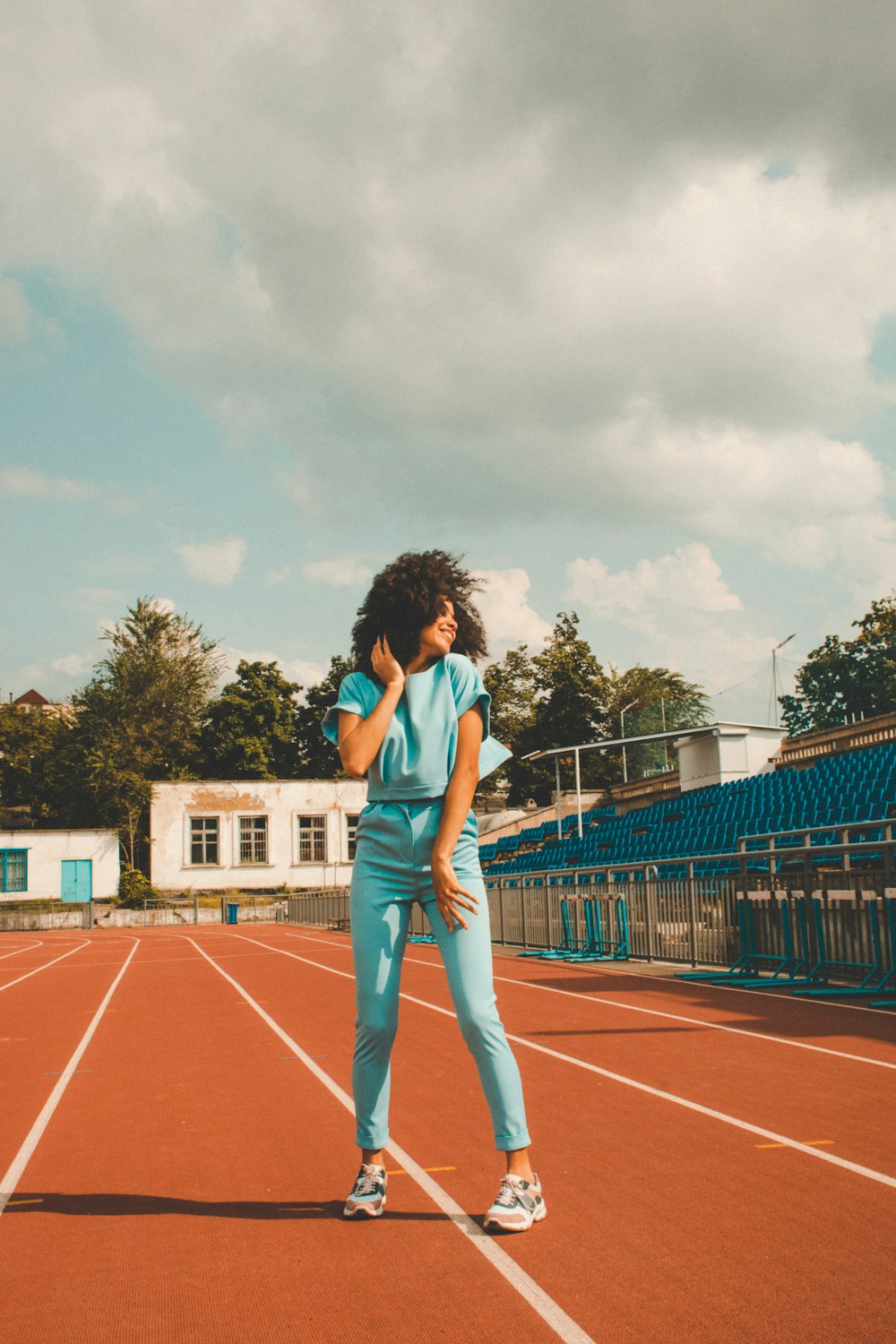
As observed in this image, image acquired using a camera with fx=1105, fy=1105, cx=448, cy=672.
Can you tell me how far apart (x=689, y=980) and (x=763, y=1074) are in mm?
6455

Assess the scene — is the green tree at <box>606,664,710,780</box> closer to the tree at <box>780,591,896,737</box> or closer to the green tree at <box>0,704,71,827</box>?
the tree at <box>780,591,896,737</box>

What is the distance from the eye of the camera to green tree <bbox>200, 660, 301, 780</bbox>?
66.6 meters

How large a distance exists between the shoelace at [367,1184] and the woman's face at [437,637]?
1.78 metres

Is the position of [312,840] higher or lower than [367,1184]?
higher

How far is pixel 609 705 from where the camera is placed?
→ 65812 millimetres

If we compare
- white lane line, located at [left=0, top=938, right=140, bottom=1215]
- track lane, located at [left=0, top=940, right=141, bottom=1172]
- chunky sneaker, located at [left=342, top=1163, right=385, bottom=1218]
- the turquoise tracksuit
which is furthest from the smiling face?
track lane, located at [left=0, top=940, right=141, bottom=1172]

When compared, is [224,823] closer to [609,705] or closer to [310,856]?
[310,856]

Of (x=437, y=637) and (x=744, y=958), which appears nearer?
(x=437, y=637)

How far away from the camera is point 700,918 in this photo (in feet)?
46.3

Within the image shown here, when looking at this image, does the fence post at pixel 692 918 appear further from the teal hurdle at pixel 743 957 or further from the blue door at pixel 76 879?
the blue door at pixel 76 879

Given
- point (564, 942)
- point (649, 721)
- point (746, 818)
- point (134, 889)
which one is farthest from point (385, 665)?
point (134, 889)

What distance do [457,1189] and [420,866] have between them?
1423 millimetres

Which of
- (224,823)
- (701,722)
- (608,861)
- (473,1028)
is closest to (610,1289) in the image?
(473,1028)

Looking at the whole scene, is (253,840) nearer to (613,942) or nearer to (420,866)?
(613,942)
